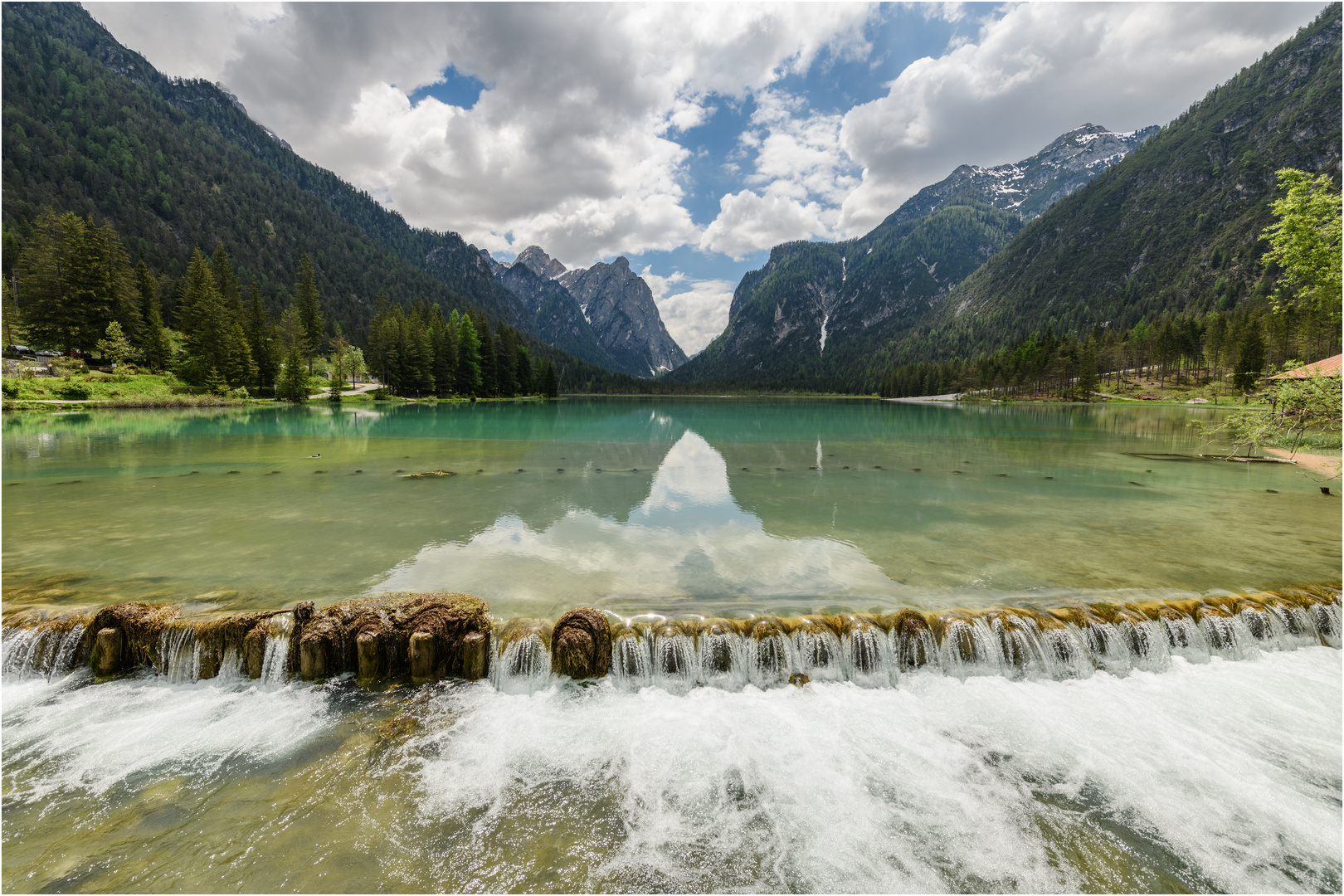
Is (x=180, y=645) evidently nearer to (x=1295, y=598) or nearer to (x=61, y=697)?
(x=61, y=697)

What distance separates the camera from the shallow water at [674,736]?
5230 millimetres

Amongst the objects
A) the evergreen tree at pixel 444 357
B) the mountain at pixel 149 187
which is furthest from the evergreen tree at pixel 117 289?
the evergreen tree at pixel 444 357

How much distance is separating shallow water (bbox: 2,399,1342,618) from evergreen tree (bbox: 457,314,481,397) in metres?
73.7

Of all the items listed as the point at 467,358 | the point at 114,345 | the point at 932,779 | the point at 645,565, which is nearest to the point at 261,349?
the point at 114,345

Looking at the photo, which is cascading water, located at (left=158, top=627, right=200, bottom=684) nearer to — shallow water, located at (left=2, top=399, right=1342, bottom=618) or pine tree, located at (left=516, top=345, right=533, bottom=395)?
shallow water, located at (left=2, top=399, right=1342, bottom=618)

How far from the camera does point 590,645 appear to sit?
28.5ft

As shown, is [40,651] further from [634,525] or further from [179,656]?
[634,525]

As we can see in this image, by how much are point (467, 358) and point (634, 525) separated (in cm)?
10208

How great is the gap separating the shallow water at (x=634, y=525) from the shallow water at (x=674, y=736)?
156 mm

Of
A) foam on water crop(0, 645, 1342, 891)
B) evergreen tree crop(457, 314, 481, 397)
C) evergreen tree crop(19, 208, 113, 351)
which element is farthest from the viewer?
evergreen tree crop(457, 314, 481, 397)

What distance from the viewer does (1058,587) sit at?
1132 cm

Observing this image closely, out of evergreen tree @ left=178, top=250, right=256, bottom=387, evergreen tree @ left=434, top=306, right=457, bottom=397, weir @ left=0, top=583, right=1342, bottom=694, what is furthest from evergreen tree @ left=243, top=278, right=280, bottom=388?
weir @ left=0, top=583, right=1342, bottom=694

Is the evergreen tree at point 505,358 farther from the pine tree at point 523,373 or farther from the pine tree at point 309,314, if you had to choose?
the pine tree at point 309,314

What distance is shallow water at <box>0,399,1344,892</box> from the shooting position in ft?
17.2
